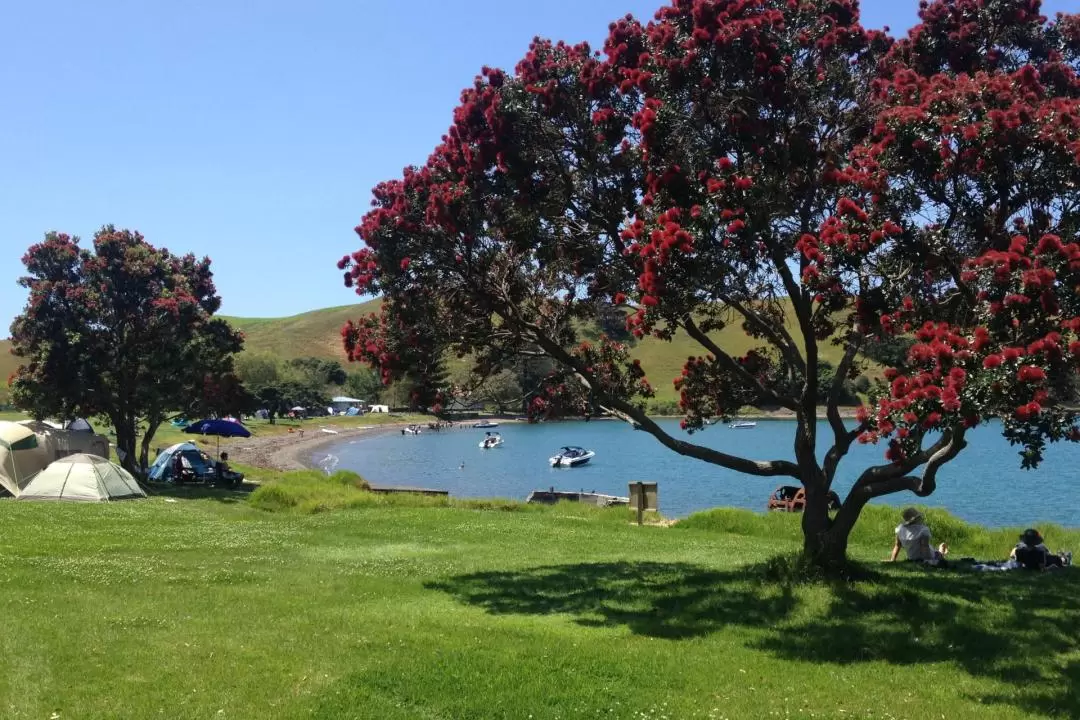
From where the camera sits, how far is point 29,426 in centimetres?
3378

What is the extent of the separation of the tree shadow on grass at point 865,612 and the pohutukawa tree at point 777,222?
4.73ft

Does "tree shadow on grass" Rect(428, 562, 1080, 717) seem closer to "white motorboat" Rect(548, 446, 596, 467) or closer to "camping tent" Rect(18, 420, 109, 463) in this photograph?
"camping tent" Rect(18, 420, 109, 463)

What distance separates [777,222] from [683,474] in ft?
184

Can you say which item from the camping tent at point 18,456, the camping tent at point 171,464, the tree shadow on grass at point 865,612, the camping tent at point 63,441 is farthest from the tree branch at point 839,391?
the camping tent at point 171,464

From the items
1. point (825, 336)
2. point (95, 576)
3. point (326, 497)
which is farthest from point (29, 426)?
point (825, 336)

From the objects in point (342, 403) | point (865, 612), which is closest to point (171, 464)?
point (865, 612)

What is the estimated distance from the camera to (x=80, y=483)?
28.3 metres

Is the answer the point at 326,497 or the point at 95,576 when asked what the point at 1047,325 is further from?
the point at 326,497

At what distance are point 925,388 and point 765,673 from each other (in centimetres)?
319

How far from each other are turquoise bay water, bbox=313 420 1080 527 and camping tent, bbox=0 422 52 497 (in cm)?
2570

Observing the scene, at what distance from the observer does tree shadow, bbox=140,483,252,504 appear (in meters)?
32.1

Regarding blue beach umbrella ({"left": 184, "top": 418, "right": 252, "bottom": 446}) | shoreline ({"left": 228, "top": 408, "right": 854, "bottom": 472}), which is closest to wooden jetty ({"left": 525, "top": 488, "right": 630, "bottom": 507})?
shoreline ({"left": 228, "top": 408, "right": 854, "bottom": 472})

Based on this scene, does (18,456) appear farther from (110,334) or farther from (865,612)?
(865,612)

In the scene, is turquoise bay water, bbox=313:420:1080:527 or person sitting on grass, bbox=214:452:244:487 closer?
person sitting on grass, bbox=214:452:244:487
